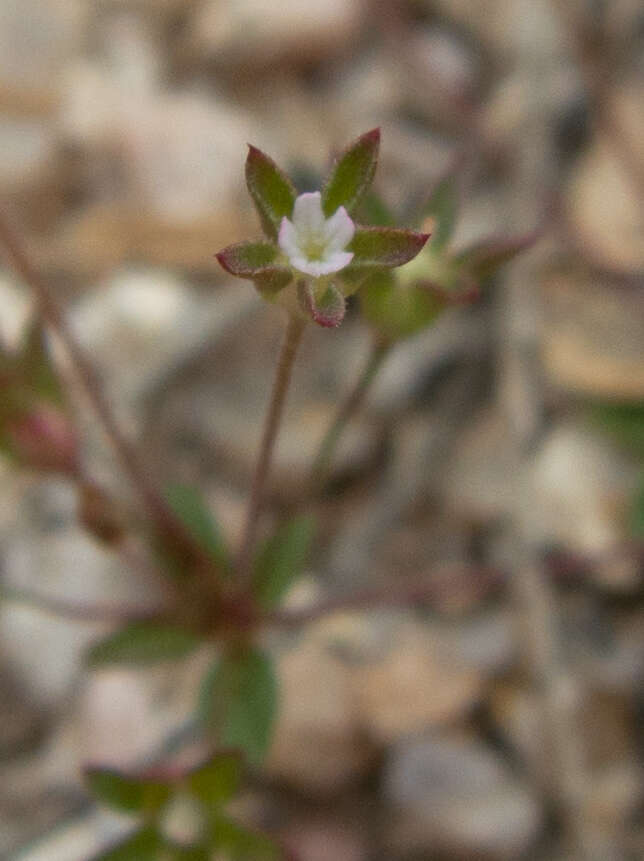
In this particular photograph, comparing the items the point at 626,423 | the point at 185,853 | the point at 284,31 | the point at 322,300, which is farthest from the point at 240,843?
the point at 284,31

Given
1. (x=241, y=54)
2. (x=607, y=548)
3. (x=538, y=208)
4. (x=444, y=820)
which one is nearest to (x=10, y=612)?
(x=444, y=820)

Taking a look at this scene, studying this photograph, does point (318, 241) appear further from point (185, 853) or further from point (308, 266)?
point (185, 853)

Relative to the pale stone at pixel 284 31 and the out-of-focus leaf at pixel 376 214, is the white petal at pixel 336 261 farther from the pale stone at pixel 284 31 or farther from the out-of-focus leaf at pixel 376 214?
the pale stone at pixel 284 31

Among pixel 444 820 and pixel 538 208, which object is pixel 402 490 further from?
pixel 538 208

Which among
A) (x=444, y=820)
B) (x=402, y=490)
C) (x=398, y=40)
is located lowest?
(x=444, y=820)

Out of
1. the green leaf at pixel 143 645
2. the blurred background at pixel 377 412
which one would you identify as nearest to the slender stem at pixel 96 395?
the green leaf at pixel 143 645

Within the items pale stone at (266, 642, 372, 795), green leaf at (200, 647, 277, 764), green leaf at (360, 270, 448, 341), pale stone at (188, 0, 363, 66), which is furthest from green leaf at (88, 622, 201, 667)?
pale stone at (188, 0, 363, 66)
